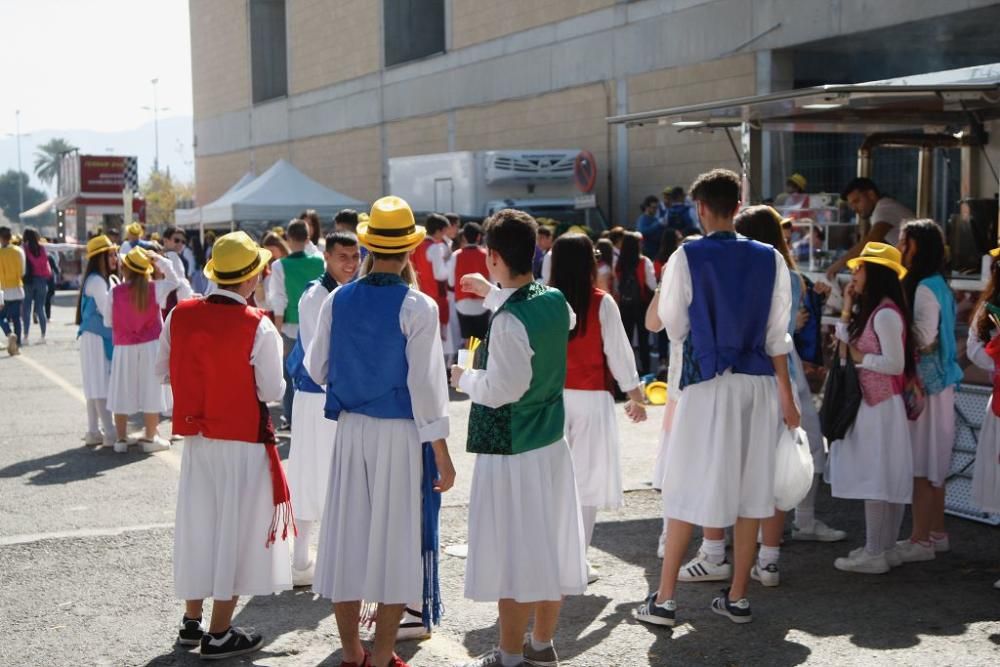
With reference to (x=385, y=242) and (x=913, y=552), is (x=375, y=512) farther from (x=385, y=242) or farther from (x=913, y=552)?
(x=913, y=552)

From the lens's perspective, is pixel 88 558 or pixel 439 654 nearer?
pixel 439 654

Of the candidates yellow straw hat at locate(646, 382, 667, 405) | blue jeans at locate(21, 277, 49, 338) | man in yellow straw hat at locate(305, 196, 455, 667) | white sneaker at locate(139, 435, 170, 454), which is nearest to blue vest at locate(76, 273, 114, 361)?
white sneaker at locate(139, 435, 170, 454)

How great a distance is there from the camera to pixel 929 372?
270 inches

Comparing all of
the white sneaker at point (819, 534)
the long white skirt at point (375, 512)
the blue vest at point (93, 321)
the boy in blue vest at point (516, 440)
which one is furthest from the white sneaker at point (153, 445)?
the boy in blue vest at point (516, 440)

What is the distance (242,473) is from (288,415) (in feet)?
20.7

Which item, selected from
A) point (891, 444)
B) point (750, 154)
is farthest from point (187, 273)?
point (891, 444)

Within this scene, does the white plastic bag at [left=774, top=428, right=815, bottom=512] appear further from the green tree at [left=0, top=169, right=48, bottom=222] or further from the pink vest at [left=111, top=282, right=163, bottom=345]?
the green tree at [left=0, top=169, right=48, bottom=222]

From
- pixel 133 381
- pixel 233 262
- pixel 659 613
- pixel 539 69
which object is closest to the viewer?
pixel 233 262

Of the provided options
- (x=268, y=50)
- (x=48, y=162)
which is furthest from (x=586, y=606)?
(x=48, y=162)

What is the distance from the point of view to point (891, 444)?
662 cm

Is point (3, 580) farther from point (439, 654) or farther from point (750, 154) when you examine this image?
point (750, 154)

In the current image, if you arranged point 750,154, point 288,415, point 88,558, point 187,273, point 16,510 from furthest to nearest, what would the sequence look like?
point 187,273 → point 288,415 → point 750,154 → point 16,510 → point 88,558

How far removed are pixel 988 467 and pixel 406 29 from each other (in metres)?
26.5

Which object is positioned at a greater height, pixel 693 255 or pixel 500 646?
pixel 693 255
